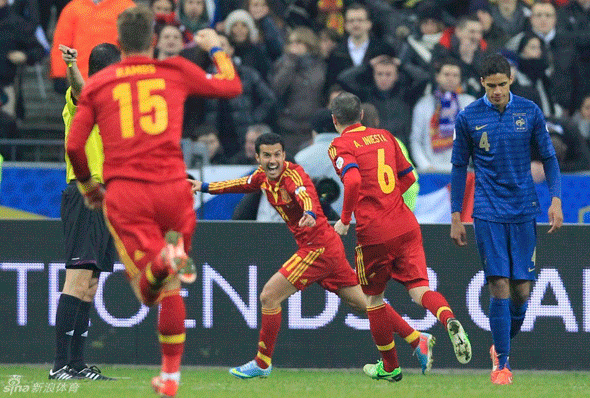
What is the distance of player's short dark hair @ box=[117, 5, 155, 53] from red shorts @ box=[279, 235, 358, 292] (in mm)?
2611

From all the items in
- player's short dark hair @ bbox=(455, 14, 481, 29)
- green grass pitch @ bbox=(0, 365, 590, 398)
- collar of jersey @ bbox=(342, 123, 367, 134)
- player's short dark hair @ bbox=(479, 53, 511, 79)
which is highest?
player's short dark hair @ bbox=(479, 53, 511, 79)

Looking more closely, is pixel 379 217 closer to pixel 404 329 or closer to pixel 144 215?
pixel 404 329

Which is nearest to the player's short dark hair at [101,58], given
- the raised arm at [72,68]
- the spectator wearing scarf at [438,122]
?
the raised arm at [72,68]

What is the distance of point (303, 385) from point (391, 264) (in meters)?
1.04

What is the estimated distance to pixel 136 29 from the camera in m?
6.30

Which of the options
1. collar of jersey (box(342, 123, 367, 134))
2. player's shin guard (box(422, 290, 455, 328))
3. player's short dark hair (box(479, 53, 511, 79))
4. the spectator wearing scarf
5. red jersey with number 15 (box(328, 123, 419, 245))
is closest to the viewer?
player's short dark hair (box(479, 53, 511, 79))

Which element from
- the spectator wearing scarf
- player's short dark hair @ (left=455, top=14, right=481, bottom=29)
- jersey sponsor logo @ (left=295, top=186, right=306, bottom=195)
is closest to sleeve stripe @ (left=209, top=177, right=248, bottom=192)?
jersey sponsor logo @ (left=295, top=186, right=306, bottom=195)

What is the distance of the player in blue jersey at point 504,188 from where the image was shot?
8.01 metres

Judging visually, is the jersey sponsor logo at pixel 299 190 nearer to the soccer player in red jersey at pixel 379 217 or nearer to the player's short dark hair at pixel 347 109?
the soccer player in red jersey at pixel 379 217

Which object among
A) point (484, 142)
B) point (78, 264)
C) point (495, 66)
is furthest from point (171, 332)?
point (495, 66)

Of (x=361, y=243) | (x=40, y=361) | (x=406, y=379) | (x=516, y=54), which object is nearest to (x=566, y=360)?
(x=406, y=379)

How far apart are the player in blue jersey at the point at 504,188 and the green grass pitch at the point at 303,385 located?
0.44m

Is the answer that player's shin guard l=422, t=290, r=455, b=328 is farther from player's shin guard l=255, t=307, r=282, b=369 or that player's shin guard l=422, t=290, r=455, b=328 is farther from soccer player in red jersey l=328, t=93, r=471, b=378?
player's shin guard l=255, t=307, r=282, b=369

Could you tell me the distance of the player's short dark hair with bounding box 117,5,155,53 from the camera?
6.27 m
